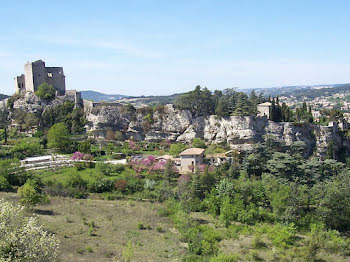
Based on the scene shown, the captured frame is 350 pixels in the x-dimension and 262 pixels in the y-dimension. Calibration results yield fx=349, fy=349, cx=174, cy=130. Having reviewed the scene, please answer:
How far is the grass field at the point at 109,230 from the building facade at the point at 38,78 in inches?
1066

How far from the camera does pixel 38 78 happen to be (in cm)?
5350

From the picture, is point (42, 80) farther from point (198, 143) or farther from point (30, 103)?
point (198, 143)

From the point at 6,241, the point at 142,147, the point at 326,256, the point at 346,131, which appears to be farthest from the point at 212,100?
the point at 6,241

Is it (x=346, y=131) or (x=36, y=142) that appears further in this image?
(x=346, y=131)

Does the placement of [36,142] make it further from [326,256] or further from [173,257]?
[326,256]

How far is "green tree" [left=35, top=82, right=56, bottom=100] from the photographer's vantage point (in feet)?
167

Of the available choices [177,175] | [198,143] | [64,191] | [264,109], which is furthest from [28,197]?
[264,109]

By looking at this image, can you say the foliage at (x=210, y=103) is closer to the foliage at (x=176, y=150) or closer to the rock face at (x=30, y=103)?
the foliage at (x=176, y=150)

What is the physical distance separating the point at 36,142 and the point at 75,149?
522 centimetres

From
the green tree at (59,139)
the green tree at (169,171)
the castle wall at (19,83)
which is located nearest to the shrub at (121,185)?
the green tree at (169,171)

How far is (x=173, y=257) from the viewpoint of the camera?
21000 mm

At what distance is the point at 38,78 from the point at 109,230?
119 feet

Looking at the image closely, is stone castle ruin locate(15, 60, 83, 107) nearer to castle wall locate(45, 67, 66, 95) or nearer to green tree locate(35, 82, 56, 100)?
castle wall locate(45, 67, 66, 95)

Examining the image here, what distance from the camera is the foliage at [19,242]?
13.1 m
